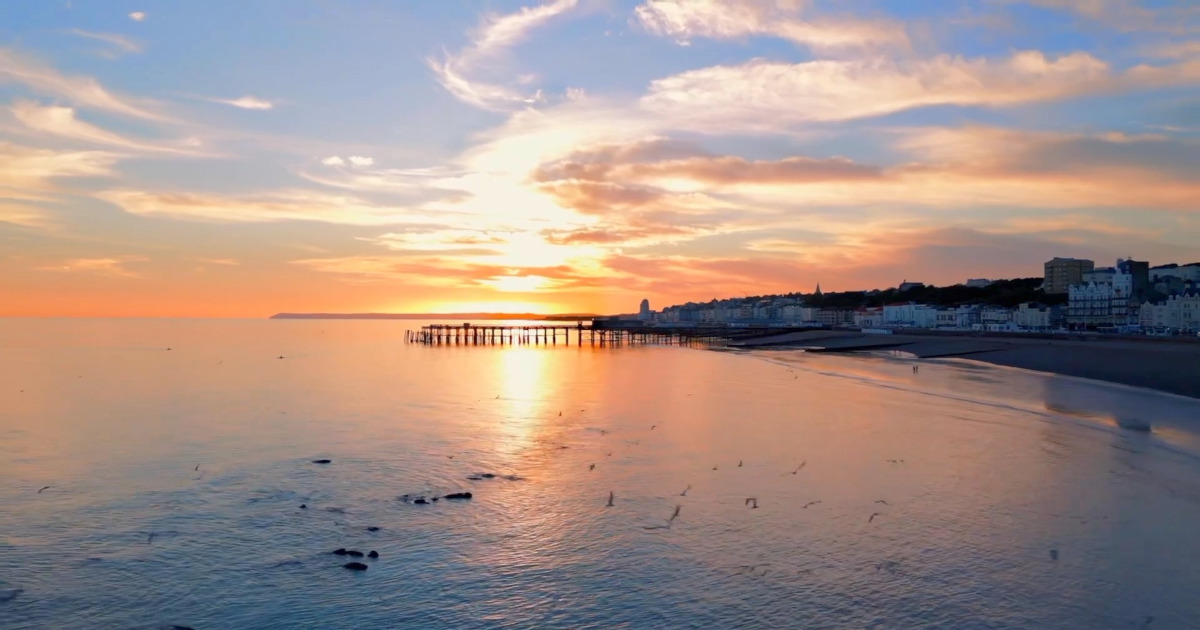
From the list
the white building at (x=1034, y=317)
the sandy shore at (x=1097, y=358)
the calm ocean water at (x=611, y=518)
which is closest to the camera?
the calm ocean water at (x=611, y=518)

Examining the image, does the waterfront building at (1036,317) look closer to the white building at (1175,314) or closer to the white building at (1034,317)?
the white building at (1034,317)

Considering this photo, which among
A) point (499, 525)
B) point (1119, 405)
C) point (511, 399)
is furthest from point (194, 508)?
point (1119, 405)

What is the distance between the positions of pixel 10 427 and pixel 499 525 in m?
21.2

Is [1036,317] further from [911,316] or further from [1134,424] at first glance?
[1134,424]

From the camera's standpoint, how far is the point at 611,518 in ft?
41.1

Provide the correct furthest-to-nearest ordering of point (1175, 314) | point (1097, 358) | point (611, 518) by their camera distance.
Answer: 1. point (1175, 314)
2. point (1097, 358)
3. point (611, 518)

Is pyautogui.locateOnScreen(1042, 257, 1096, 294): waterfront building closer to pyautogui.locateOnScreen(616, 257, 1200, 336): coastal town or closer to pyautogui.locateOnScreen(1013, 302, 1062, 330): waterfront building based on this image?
pyautogui.locateOnScreen(616, 257, 1200, 336): coastal town

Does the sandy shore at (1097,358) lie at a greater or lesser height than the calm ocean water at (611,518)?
greater

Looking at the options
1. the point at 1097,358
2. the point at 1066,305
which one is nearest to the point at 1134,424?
the point at 1097,358

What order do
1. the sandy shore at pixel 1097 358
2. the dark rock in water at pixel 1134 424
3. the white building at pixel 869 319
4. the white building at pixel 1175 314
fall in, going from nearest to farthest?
the dark rock in water at pixel 1134 424
the sandy shore at pixel 1097 358
the white building at pixel 1175 314
the white building at pixel 869 319

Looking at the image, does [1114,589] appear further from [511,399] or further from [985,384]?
[985,384]

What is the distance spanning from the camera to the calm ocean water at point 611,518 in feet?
28.8

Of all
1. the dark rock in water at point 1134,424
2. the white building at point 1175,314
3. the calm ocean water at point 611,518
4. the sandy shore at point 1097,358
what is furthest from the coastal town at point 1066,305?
the calm ocean water at point 611,518

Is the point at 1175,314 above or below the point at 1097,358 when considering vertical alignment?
above
